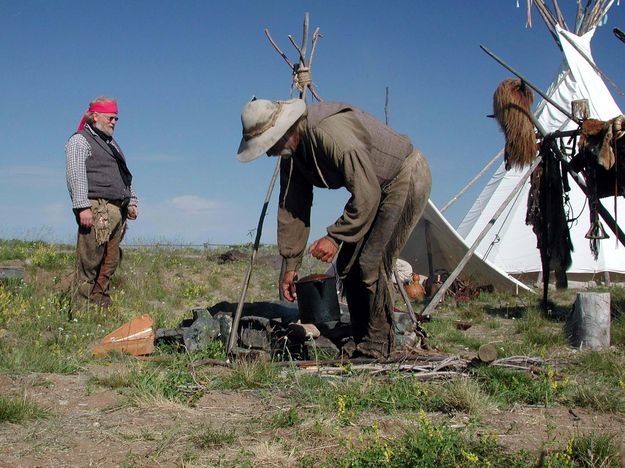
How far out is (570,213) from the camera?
1017 centimetres

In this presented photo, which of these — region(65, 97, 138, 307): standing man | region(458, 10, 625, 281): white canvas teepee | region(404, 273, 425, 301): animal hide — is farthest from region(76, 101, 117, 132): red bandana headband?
region(458, 10, 625, 281): white canvas teepee

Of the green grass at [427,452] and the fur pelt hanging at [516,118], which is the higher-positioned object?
the fur pelt hanging at [516,118]

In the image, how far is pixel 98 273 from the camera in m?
6.20

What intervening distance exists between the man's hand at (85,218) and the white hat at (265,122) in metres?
2.20

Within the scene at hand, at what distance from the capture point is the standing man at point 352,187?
3.91 meters

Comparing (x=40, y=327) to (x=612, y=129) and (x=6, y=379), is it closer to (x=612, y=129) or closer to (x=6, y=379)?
(x=6, y=379)

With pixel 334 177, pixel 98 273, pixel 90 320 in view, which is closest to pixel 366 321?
pixel 334 177

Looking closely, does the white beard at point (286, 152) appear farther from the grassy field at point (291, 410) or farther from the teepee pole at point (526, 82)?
the teepee pole at point (526, 82)

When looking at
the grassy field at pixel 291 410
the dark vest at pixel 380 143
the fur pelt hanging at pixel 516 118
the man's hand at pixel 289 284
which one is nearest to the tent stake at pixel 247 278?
the grassy field at pixel 291 410

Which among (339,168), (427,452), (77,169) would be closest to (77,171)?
(77,169)

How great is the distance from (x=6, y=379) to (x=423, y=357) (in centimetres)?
233

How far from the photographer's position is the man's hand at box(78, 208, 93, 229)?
18.7ft

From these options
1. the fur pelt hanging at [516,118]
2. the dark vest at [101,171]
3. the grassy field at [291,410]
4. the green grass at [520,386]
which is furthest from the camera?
the fur pelt hanging at [516,118]

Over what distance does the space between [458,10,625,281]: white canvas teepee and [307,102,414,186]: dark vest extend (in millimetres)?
5501
